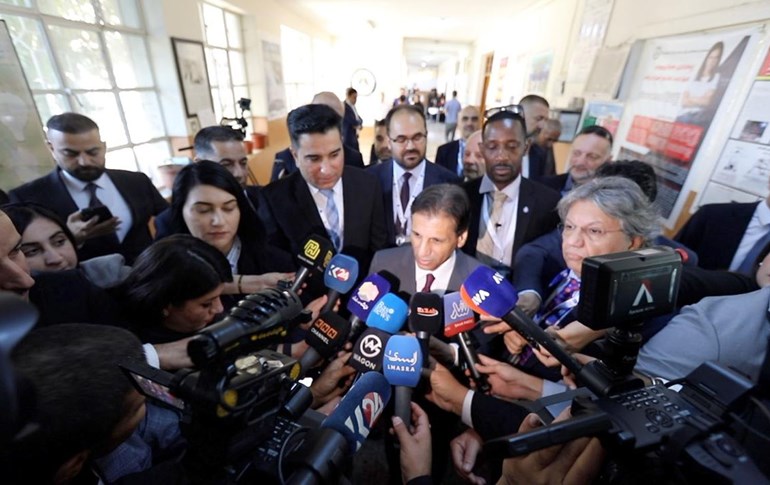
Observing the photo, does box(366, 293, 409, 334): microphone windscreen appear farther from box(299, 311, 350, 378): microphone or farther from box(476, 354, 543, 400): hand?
box(476, 354, 543, 400): hand

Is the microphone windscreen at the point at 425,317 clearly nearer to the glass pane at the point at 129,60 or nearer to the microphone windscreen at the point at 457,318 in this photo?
the microphone windscreen at the point at 457,318

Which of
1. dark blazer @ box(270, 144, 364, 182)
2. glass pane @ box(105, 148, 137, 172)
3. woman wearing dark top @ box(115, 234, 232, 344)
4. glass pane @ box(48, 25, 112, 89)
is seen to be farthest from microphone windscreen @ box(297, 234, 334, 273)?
glass pane @ box(48, 25, 112, 89)

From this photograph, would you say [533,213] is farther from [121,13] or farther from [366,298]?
[121,13]

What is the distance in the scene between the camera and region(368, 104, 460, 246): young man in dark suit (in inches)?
92.0

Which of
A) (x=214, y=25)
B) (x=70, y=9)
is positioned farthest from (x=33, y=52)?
(x=214, y=25)

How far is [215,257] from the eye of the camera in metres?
1.16

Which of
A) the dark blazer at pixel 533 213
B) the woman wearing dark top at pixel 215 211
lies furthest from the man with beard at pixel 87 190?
the dark blazer at pixel 533 213

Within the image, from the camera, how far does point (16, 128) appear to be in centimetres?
228

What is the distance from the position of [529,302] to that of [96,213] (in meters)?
2.08

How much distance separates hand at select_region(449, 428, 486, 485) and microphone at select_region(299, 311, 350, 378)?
22.7 inches

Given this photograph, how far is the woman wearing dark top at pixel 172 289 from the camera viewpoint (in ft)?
3.48

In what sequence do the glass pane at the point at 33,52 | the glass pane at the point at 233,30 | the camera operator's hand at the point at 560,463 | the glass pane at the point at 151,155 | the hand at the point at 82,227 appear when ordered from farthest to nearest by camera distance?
the glass pane at the point at 233,30, the glass pane at the point at 151,155, the glass pane at the point at 33,52, the hand at the point at 82,227, the camera operator's hand at the point at 560,463

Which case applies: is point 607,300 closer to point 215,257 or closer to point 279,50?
point 215,257

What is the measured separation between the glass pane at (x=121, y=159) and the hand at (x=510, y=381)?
151 inches
